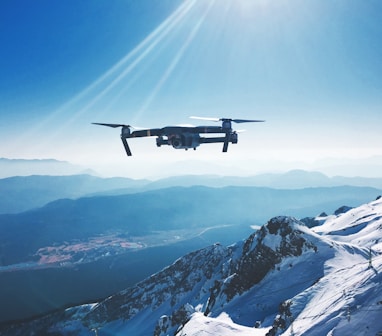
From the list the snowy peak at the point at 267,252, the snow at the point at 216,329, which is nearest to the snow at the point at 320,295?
the snow at the point at 216,329

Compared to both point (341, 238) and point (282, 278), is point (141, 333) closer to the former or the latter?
point (282, 278)

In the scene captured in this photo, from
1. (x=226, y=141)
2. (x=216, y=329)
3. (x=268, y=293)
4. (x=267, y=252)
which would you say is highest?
(x=226, y=141)

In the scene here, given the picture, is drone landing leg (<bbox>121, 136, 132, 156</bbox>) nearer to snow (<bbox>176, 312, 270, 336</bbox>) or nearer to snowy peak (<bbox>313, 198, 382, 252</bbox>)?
snow (<bbox>176, 312, 270, 336</bbox>)

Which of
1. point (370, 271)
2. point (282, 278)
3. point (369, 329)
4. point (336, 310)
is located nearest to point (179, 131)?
point (369, 329)

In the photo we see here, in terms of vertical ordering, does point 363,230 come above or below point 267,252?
Result: above

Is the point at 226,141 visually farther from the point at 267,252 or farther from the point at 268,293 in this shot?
the point at 267,252

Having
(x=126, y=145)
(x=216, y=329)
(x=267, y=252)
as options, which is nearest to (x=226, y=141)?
(x=126, y=145)

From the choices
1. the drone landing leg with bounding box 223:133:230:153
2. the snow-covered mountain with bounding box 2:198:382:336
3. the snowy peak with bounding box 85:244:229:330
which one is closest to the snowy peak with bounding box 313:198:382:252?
the snow-covered mountain with bounding box 2:198:382:336

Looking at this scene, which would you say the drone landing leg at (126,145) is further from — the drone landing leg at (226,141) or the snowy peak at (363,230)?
the snowy peak at (363,230)
